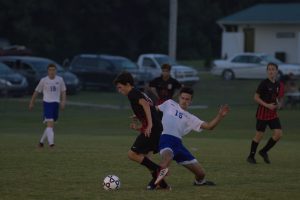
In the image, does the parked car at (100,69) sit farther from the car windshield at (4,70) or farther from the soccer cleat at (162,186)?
the soccer cleat at (162,186)

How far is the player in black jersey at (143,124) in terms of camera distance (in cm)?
1166

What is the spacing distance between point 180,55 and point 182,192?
75.8 m

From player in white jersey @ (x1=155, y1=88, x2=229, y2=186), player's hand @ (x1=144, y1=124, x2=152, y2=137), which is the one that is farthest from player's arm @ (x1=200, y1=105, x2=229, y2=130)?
player's hand @ (x1=144, y1=124, x2=152, y2=137)

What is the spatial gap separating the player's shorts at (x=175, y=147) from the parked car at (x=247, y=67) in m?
38.7

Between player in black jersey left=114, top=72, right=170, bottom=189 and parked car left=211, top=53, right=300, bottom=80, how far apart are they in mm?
38827

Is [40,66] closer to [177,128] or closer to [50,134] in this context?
[50,134]

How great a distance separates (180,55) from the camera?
86750mm

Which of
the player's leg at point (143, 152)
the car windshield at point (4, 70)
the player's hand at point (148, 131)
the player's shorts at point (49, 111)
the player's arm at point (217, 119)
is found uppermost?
the player's arm at point (217, 119)

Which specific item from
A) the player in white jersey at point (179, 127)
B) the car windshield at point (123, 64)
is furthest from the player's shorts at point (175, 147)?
the car windshield at point (123, 64)

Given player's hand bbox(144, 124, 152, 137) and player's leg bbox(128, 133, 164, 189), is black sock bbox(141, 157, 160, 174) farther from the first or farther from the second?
player's hand bbox(144, 124, 152, 137)

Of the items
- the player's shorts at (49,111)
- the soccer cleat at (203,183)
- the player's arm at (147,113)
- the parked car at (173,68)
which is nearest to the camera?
the player's arm at (147,113)

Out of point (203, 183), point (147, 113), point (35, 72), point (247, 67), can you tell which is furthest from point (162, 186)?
point (247, 67)

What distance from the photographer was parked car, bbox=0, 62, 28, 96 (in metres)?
38.6

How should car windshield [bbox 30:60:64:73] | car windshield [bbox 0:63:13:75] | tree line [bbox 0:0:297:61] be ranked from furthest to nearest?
tree line [bbox 0:0:297:61] < car windshield [bbox 30:60:64:73] < car windshield [bbox 0:63:13:75]
